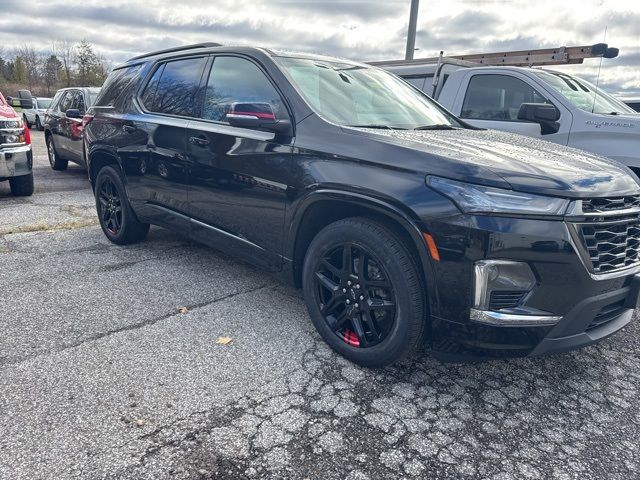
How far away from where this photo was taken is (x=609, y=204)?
96.2 inches

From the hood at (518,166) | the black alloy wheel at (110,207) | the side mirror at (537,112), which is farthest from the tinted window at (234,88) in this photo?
the side mirror at (537,112)

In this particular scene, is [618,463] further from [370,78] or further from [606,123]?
[606,123]

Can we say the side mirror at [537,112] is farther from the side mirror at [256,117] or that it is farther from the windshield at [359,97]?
the side mirror at [256,117]

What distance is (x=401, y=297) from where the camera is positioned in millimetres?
2549

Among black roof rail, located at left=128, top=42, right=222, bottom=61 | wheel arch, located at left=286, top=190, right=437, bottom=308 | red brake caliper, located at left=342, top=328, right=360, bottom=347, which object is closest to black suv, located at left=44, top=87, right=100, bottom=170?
black roof rail, located at left=128, top=42, right=222, bottom=61

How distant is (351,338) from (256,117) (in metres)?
1.45

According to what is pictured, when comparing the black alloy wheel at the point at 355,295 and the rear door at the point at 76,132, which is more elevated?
the rear door at the point at 76,132

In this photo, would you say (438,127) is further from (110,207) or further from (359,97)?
(110,207)

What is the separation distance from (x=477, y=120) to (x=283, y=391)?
476 cm

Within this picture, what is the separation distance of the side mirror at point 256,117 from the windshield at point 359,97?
0.25 meters

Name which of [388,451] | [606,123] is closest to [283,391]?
[388,451]

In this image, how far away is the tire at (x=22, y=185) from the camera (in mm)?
7369

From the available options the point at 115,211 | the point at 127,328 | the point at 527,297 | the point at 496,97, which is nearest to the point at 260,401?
the point at 127,328

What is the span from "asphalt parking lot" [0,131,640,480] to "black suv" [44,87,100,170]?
18.8ft
